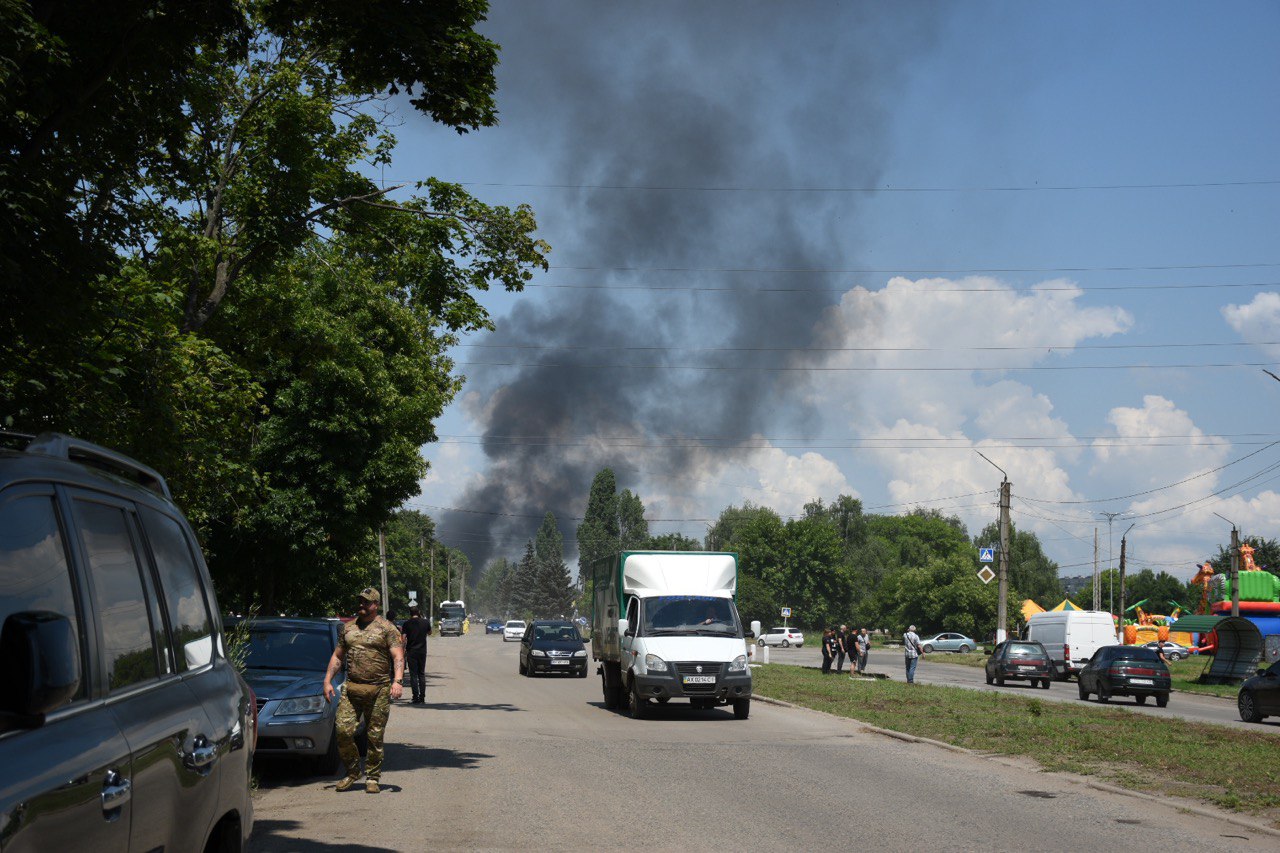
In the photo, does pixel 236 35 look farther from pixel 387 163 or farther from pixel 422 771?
pixel 387 163

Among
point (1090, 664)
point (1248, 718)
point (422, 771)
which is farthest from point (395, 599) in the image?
point (422, 771)

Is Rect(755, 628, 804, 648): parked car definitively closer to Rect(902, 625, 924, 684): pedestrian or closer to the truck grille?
Rect(902, 625, 924, 684): pedestrian

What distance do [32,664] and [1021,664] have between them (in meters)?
40.3

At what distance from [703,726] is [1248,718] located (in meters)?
12.7

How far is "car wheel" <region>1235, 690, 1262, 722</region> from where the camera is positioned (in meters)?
25.8

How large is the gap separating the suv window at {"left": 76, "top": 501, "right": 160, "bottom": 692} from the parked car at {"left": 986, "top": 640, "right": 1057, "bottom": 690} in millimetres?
38755

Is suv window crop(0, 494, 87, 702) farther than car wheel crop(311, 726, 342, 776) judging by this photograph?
No

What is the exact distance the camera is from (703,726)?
2023 centimetres

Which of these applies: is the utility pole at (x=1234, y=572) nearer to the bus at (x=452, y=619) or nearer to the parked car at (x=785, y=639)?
the parked car at (x=785, y=639)

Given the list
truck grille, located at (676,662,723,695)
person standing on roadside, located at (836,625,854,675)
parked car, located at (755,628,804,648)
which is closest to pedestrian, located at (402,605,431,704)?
truck grille, located at (676,662,723,695)

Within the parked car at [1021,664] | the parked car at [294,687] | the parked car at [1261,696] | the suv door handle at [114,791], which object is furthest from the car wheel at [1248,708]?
the suv door handle at [114,791]

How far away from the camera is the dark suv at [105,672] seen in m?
2.64

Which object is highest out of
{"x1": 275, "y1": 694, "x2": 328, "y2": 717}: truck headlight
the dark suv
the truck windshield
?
the dark suv

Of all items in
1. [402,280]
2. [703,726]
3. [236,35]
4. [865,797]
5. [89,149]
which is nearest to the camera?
[89,149]
